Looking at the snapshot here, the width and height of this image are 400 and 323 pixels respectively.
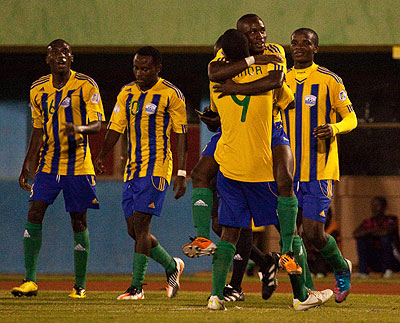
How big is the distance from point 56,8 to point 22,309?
680 cm

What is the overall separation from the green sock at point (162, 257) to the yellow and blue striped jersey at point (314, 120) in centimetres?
180

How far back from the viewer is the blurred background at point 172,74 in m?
12.4

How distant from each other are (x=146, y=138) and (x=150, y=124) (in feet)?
0.48

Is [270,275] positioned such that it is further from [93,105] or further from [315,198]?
[93,105]

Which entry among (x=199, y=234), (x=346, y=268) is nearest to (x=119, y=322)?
(x=199, y=234)

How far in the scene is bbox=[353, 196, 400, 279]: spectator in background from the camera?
13.5m

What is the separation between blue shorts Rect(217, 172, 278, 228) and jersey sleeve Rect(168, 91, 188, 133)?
1776 millimetres

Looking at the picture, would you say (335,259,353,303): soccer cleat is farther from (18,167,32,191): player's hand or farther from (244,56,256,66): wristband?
(18,167,32,191): player's hand

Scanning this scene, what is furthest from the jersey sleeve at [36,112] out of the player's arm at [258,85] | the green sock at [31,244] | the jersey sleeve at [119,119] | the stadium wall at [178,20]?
the stadium wall at [178,20]

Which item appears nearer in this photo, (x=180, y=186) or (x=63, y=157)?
(x=180, y=186)

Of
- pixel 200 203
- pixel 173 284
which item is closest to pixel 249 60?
pixel 200 203

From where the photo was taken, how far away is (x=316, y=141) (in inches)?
295

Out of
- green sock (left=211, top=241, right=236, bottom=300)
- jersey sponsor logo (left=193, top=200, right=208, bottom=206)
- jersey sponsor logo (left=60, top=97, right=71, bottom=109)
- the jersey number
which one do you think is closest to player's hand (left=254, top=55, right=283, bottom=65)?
the jersey number

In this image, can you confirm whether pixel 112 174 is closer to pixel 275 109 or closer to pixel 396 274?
pixel 396 274
